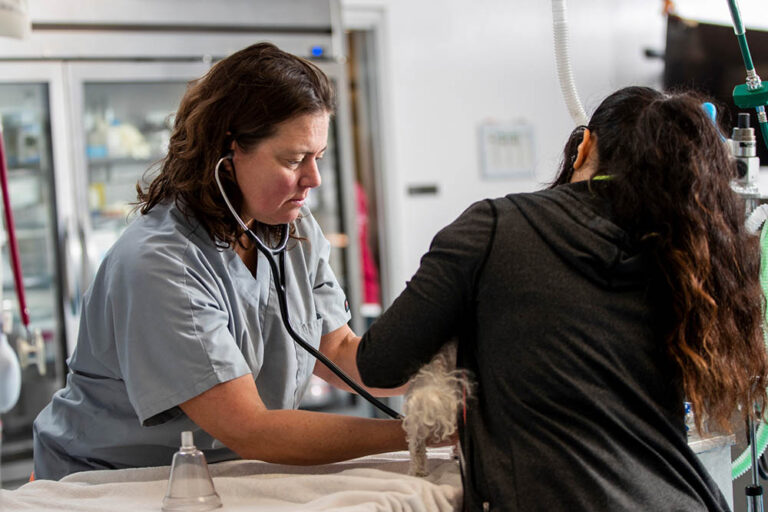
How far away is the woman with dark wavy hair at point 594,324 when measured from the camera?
979 mm

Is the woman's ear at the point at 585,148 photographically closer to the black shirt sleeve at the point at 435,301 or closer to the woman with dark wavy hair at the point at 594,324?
the woman with dark wavy hair at the point at 594,324

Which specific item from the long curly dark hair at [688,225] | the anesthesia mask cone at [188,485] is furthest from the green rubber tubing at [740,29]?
the anesthesia mask cone at [188,485]

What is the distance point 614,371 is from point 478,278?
0.62ft

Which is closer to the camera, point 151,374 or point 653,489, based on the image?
point 653,489

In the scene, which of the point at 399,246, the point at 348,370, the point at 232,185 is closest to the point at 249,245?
the point at 232,185

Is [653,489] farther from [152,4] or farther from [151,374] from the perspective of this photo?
[152,4]

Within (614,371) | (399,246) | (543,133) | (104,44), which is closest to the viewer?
(614,371)

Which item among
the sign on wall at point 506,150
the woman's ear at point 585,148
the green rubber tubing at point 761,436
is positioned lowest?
the green rubber tubing at point 761,436

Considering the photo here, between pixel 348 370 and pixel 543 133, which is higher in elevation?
pixel 543 133

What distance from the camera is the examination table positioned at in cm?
101

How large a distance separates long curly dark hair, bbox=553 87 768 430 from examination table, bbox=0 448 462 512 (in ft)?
1.10

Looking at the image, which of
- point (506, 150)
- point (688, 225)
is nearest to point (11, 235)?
point (688, 225)

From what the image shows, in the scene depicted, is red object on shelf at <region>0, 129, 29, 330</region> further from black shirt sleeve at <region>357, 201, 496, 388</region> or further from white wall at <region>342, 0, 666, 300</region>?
white wall at <region>342, 0, 666, 300</region>

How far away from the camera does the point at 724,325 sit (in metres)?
1.05
